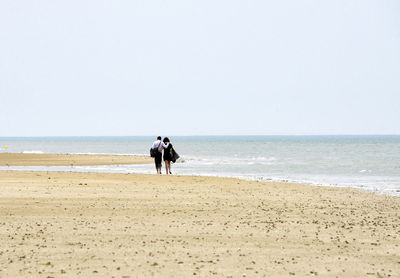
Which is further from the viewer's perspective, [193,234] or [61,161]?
[61,161]

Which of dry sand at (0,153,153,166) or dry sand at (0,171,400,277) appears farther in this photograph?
dry sand at (0,153,153,166)

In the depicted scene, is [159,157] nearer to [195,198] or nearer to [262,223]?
[195,198]

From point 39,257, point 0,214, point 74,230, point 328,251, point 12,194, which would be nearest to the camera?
point 39,257

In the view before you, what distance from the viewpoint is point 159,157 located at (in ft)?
91.8

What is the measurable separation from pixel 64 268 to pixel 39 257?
818 millimetres

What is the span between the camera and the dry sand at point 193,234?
27.1 ft

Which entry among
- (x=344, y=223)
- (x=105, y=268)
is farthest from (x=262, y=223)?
(x=105, y=268)

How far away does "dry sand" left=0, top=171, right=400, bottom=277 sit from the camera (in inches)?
325

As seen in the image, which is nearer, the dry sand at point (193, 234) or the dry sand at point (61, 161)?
the dry sand at point (193, 234)

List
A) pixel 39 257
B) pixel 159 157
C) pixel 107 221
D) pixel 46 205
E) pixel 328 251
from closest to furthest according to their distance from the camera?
pixel 39 257 → pixel 328 251 → pixel 107 221 → pixel 46 205 → pixel 159 157

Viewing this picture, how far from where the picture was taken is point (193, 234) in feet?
35.3

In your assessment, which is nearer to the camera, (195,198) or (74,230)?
(74,230)

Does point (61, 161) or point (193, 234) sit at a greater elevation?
point (61, 161)

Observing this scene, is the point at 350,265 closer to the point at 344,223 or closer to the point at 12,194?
the point at 344,223
